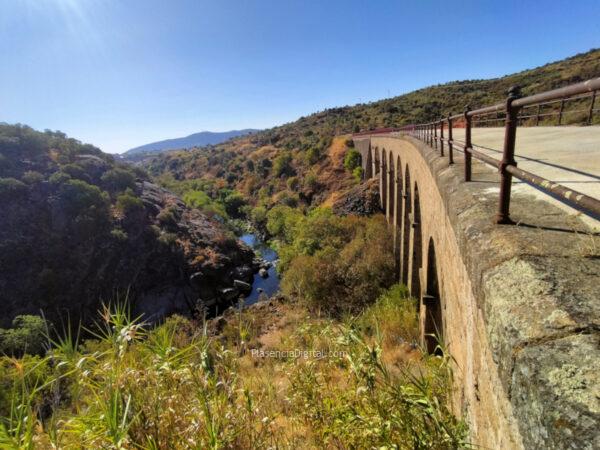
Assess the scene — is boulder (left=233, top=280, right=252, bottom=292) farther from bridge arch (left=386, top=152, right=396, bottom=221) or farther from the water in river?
bridge arch (left=386, top=152, right=396, bottom=221)

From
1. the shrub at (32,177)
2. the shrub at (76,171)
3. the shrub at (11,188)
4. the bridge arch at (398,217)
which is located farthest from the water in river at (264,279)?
the shrub at (32,177)

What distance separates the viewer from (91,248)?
28.4 meters

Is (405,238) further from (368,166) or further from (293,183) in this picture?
(293,183)

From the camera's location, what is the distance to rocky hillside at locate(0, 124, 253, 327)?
83.6 ft

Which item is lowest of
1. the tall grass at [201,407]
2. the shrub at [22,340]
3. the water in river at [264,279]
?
the water in river at [264,279]

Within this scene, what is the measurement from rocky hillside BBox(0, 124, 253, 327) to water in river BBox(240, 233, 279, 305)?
140 centimetres

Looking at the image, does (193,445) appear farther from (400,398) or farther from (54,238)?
(54,238)

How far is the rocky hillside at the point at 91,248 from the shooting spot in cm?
2547

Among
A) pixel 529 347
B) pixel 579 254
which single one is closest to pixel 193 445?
pixel 529 347

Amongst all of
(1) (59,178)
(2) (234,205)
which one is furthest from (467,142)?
(2) (234,205)

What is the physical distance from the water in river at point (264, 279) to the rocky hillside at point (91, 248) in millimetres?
1398

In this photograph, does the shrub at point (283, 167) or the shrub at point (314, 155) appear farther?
the shrub at point (283, 167)

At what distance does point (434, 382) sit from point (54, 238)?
32132 millimetres

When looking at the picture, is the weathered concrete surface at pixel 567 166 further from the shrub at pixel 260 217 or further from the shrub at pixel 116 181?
the shrub at pixel 260 217
